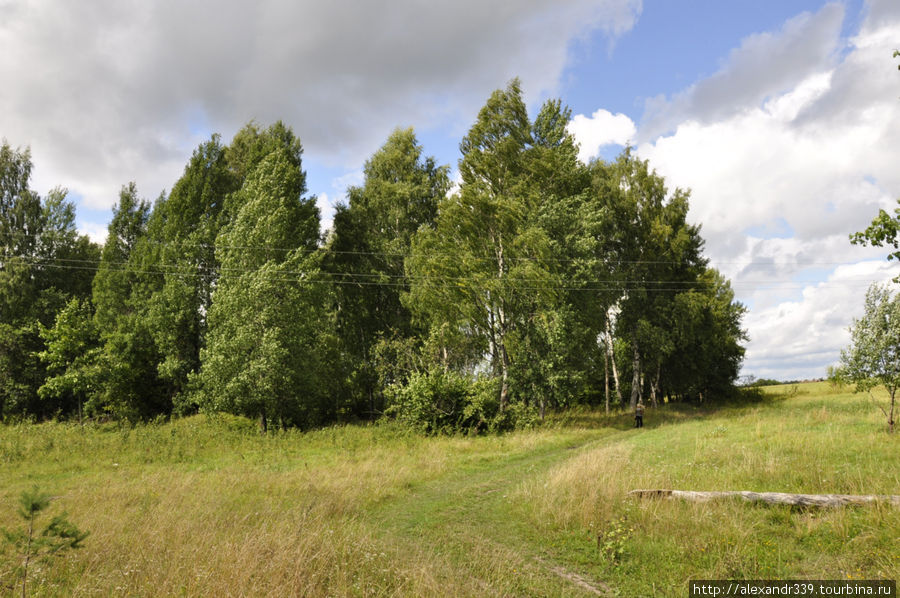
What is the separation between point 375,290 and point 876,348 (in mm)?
27150

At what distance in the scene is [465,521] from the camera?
927 centimetres

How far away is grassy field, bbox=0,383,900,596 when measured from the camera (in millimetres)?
5828

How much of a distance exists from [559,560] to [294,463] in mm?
11671

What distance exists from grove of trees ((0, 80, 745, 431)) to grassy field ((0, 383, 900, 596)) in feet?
28.1

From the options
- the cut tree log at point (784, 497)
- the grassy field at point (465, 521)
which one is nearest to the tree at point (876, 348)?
the grassy field at point (465, 521)

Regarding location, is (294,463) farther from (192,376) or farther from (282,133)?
(282,133)

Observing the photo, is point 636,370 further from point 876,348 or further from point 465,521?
point 465,521

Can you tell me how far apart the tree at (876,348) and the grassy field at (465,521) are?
1.73 metres

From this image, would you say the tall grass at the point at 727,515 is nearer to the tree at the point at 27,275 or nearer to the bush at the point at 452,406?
the bush at the point at 452,406

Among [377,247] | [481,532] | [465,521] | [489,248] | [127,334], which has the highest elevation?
[377,247]

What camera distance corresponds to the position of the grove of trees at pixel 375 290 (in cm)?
2509

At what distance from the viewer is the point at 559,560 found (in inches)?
281

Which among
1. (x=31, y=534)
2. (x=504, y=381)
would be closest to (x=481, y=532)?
(x=31, y=534)

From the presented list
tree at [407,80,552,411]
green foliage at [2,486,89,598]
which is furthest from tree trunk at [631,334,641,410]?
green foliage at [2,486,89,598]
